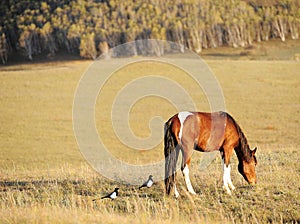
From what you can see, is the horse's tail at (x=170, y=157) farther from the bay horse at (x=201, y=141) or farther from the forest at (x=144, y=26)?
the forest at (x=144, y=26)

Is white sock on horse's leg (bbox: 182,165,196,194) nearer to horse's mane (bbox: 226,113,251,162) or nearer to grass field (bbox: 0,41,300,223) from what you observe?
grass field (bbox: 0,41,300,223)

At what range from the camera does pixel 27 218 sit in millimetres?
7359

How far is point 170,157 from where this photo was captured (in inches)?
410

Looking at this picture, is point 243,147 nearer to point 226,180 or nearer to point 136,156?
point 226,180

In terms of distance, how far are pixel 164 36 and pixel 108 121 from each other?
5513 cm

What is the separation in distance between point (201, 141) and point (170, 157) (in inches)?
35.1

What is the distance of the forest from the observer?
8975 centimetres

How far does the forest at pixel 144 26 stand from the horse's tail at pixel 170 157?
72333 mm

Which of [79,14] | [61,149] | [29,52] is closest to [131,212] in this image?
[61,149]

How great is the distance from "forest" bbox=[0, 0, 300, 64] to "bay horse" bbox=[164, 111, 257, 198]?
236 ft

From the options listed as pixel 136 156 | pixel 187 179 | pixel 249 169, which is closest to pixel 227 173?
pixel 249 169

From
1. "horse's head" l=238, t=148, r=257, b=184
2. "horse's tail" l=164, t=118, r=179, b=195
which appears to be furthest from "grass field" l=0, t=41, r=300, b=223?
"horse's tail" l=164, t=118, r=179, b=195

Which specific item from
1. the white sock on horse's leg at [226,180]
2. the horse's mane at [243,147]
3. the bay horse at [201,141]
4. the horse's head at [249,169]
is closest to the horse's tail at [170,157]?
the bay horse at [201,141]

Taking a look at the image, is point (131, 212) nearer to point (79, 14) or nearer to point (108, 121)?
point (108, 121)
